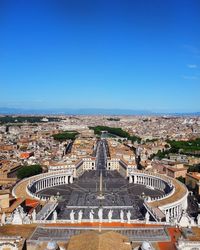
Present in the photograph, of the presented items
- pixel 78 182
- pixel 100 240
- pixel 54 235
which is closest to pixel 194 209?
pixel 78 182

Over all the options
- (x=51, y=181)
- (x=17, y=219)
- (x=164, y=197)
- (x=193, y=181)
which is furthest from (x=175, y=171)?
(x=17, y=219)

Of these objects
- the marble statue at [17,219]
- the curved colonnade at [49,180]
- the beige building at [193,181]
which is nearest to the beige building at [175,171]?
the beige building at [193,181]

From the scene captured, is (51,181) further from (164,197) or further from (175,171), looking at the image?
(164,197)

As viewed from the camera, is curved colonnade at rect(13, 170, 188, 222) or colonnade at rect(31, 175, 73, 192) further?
colonnade at rect(31, 175, 73, 192)

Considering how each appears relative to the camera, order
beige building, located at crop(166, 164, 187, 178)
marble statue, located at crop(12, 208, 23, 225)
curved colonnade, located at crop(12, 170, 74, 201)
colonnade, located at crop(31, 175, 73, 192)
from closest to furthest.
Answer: marble statue, located at crop(12, 208, 23, 225), curved colonnade, located at crop(12, 170, 74, 201), colonnade, located at crop(31, 175, 73, 192), beige building, located at crop(166, 164, 187, 178)

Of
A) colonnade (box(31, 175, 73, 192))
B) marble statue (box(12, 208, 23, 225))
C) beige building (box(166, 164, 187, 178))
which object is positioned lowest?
colonnade (box(31, 175, 73, 192))

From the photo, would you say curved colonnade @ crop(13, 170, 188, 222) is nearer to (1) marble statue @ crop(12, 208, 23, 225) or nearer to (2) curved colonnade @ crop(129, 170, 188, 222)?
Answer: (2) curved colonnade @ crop(129, 170, 188, 222)

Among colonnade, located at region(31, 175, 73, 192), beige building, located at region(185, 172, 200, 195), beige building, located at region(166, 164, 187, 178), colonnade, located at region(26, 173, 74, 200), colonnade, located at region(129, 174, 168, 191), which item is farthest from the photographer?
beige building, located at region(166, 164, 187, 178)

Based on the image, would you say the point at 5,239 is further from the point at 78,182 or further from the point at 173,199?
the point at 78,182

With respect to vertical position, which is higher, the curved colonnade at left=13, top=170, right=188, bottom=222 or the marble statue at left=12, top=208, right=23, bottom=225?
the marble statue at left=12, top=208, right=23, bottom=225

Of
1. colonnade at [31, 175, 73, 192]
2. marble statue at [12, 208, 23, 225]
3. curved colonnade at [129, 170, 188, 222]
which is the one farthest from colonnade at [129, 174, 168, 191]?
marble statue at [12, 208, 23, 225]
